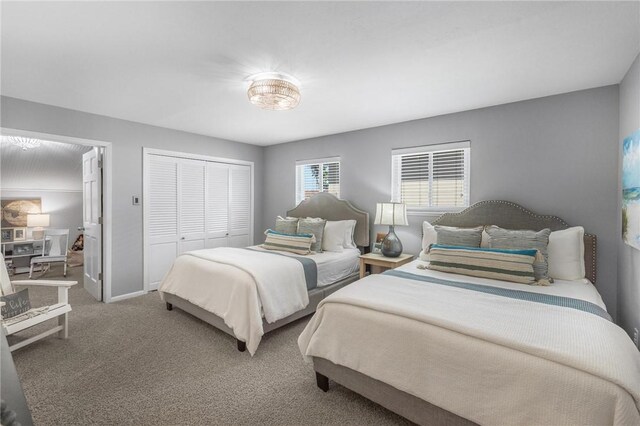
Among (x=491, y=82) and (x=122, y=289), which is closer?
(x=491, y=82)

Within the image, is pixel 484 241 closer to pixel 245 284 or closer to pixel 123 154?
pixel 245 284

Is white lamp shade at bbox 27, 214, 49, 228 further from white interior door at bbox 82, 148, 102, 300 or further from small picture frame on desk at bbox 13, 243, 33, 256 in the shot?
white interior door at bbox 82, 148, 102, 300

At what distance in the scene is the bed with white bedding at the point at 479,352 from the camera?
1.19 meters

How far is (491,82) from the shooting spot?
104 inches

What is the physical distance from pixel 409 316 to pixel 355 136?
3.29 meters

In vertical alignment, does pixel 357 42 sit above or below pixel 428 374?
above

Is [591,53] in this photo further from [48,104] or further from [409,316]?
[48,104]

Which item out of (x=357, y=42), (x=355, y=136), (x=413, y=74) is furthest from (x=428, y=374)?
(x=355, y=136)

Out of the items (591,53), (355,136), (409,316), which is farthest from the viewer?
(355,136)

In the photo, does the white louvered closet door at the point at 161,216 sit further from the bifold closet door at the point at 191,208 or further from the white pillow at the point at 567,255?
the white pillow at the point at 567,255

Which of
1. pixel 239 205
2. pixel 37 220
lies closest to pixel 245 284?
pixel 239 205

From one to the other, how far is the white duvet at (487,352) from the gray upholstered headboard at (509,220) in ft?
3.17

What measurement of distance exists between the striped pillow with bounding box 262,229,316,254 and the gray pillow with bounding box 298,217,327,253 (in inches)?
5.0

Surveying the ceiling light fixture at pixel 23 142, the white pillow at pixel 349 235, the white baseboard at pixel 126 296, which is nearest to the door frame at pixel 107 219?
the white baseboard at pixel 126 296
